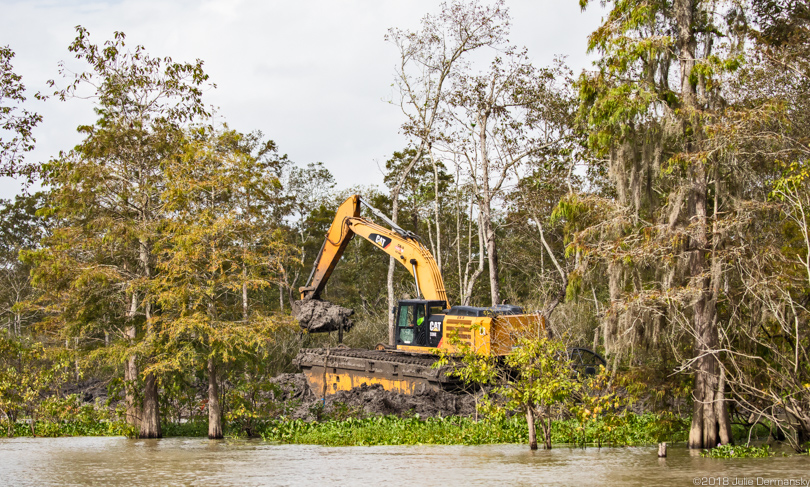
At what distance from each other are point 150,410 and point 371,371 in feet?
20.9

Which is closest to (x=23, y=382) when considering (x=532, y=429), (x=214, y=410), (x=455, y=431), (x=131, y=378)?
(x=131, y=378)

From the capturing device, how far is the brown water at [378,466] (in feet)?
33.5

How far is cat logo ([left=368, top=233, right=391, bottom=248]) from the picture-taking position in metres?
22.5

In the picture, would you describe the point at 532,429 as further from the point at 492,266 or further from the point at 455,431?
the point at 492,266

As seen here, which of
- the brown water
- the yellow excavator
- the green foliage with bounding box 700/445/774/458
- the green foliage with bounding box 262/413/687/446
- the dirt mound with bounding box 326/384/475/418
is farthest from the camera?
the yellow excavator

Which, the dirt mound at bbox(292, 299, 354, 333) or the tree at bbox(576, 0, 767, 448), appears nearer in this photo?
the tree at bbox(576, 0, 767, 448)

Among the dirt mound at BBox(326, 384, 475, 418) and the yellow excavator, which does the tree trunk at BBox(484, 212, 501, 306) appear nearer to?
the yellow excavator

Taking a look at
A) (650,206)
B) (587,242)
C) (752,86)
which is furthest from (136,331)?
(752,86)

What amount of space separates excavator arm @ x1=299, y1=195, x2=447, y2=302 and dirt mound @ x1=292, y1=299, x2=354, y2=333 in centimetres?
93

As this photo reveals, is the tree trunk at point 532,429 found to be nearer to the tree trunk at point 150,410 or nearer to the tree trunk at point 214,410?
the tree trunk at point 214,410


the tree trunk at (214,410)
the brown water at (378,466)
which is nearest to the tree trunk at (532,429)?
the brown water at (378,466)

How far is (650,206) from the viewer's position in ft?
45.0

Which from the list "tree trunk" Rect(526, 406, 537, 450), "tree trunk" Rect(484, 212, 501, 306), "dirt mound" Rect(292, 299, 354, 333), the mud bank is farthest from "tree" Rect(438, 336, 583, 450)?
"tree trunk" Rect(484, 212, 501, 306)

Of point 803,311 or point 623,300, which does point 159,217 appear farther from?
point 803,311
